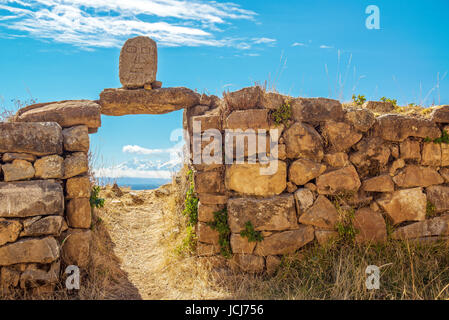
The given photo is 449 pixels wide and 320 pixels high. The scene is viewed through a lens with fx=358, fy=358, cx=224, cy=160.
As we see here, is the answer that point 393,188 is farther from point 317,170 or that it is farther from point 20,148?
point 20,148

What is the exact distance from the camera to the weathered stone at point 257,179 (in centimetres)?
461

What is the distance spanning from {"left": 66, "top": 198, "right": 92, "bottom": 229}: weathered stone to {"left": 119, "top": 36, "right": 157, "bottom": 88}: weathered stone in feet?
8.75

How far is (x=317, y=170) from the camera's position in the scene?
185 inches

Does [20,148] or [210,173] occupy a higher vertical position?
[20,148]

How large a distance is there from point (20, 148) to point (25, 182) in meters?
0.41

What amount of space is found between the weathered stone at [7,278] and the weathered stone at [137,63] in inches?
139

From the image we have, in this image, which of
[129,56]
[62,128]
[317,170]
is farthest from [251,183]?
[129,56]

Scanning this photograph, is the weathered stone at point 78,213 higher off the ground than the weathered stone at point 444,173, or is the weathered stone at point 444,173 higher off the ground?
the weathered stone at point 444,173

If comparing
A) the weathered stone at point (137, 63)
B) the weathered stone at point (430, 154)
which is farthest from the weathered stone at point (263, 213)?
the weathered stone at point (137, 63)

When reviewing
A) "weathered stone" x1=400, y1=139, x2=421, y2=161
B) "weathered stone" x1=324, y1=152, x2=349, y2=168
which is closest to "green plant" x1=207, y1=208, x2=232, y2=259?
"weathered stone" x1=324, y1=152, x2=349, y2=168

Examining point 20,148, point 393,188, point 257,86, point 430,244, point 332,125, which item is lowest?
point 430,244

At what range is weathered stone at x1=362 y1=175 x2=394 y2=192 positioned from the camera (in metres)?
4.86

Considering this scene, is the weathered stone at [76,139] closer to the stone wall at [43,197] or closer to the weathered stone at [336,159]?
the stone wall at [43,197]

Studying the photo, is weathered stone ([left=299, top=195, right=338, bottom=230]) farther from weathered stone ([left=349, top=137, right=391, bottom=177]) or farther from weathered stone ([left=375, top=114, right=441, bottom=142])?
weathered stone ([left=375, top=114, right=441, bottom=142])
